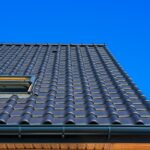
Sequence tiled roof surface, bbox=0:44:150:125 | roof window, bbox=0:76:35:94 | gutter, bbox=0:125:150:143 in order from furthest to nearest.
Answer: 1. roof window, bbox=0:76:35:94
2. tiled roof surface, bbox=0:44:150:125
3. gutter, bbox=0:125:150:143

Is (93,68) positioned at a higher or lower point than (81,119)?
higher

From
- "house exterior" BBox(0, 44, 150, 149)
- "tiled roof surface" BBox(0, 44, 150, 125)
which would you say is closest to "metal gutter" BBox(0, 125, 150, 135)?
"house exterior" BBox(0, 44, 150, 149)

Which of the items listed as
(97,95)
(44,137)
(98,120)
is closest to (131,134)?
(98,120)

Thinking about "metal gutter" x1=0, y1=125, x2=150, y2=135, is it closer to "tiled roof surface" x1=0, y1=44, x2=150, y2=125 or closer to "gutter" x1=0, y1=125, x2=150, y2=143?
"gutter" x1=0, y1=125, x2=150, y2=143

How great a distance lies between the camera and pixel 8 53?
34.4 ft

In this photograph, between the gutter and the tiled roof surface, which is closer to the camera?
the gutter

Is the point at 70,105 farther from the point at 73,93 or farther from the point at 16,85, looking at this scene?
the point at 16,85

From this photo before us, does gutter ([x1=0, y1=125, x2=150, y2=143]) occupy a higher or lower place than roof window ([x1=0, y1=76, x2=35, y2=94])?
lower

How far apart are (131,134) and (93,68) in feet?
13.7

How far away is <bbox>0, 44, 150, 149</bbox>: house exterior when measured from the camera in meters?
4.06

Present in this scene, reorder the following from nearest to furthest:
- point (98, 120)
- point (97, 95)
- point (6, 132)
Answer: point (6, 132), point (98, 120), point (97, 95)

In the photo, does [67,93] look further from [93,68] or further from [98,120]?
[93,68]

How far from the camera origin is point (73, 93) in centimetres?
598

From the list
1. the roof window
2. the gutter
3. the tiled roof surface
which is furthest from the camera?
the roof window
